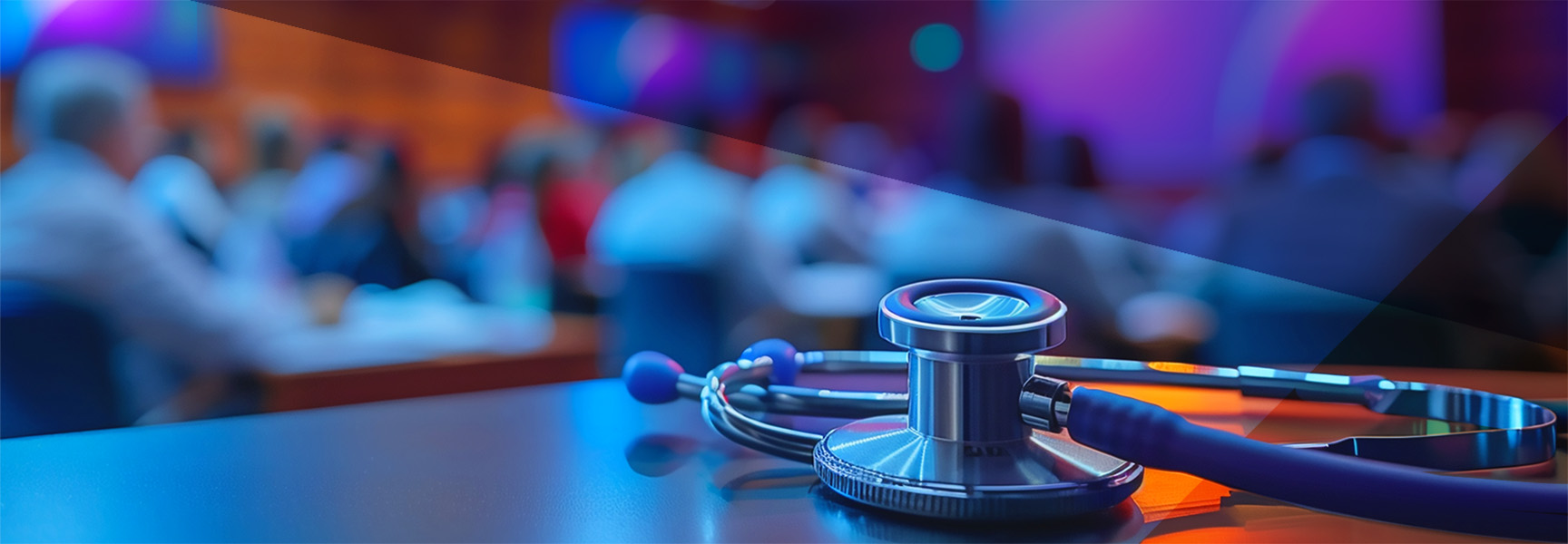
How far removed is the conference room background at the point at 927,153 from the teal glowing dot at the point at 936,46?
26 mm

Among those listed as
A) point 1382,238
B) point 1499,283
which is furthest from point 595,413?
point 1499,283

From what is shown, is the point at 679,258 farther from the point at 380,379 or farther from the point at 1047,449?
the point at 1047,449

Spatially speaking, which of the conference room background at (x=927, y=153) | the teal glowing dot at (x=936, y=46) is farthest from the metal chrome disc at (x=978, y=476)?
the teal glowing dot at (x=936, y=46)

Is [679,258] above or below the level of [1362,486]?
above

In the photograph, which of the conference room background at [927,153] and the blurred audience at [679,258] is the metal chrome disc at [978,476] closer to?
the conference room background at [927,153]

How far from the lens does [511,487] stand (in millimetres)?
442

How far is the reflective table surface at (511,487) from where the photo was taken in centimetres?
37

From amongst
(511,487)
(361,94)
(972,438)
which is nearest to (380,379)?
(511,487)

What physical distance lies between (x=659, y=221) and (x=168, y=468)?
6.16ft

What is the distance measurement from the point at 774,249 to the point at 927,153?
4533 millimetres

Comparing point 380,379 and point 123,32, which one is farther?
point 123,32

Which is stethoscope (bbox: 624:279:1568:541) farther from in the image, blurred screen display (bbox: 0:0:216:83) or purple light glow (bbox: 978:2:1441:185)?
blurred screen display (bbox: 0:0:216:83)

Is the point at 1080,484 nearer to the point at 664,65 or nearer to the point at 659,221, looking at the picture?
the point at 659,221

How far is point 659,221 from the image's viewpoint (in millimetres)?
2346
